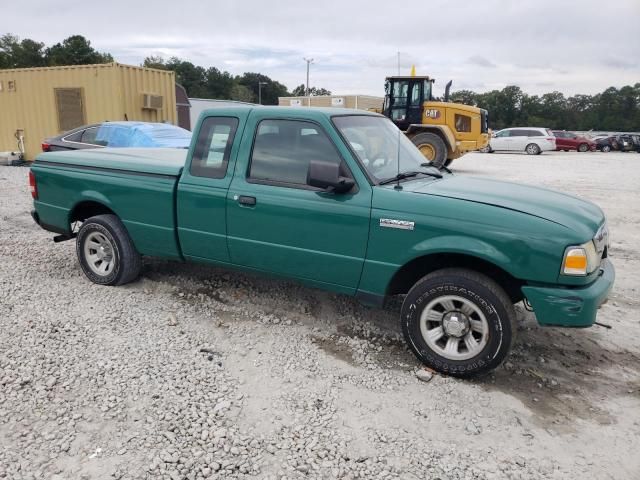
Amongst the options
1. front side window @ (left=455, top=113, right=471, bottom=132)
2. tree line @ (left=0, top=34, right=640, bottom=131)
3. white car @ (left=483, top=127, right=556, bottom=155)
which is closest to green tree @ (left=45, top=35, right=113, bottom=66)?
tree line @ (left=0, top=34, right=640, bottom=131)

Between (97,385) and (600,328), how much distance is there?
4.13 metres

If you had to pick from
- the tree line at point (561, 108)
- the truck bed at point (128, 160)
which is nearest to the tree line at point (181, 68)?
the tree line at point (561, 108)

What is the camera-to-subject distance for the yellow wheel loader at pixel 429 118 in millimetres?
16266

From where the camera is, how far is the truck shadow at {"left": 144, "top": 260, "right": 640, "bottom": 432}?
347 centimetres

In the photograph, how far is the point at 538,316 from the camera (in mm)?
3410

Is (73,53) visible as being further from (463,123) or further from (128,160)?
(128,160)

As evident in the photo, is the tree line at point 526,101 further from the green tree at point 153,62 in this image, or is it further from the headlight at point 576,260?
the headlight at point 576,260

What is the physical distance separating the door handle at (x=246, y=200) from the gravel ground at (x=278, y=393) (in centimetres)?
107

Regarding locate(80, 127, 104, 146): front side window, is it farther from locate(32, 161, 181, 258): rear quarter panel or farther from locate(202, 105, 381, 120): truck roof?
locate(202, 105, 381, 120): truck roof

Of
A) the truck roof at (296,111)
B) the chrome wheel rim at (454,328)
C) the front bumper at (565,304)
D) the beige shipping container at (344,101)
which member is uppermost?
the beige shipping container at (344,101)

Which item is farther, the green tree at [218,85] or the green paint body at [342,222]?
the green tree at [218,85]

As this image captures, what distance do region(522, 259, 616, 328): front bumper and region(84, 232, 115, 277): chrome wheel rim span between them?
396cm

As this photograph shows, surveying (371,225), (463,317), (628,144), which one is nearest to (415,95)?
(371,225)

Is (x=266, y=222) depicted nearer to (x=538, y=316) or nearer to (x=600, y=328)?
(x=538, y=316)
